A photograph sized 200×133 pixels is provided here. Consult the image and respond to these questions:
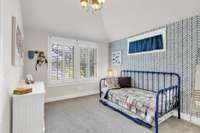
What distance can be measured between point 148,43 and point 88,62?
231cm

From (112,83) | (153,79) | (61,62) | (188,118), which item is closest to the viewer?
(188,118)

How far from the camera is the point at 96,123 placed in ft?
7.43

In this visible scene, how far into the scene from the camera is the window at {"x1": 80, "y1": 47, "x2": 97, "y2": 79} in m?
4.36

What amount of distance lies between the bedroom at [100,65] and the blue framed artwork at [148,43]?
0.03 meters

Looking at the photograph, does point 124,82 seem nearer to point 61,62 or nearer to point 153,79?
point 153,79

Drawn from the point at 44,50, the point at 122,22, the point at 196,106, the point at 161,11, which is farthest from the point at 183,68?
the point at 44,50

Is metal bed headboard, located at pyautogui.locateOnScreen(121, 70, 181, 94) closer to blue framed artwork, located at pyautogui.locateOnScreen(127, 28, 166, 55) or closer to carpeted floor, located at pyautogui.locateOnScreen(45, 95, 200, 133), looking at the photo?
blue framed artwork, located at pyautogui.locateOnScreen(127, 28, 166, 55)

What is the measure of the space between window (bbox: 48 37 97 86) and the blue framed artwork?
1549mm

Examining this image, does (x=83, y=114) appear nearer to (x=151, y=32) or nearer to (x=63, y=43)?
(x=63, y=43)

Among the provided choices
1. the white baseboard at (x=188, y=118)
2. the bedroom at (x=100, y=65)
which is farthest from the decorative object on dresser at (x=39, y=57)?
the white baseboard at (x=188, y=118)

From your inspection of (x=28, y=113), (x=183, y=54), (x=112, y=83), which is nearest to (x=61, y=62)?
(x=112, y=83)

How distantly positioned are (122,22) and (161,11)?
1.19 meters

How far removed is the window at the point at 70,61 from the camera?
3.79 metres

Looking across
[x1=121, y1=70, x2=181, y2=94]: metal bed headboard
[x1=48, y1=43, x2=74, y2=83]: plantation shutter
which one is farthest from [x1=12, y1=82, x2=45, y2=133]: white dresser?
[x1=121, y1=70, x2=181, y2=94]: metal bed headboard
